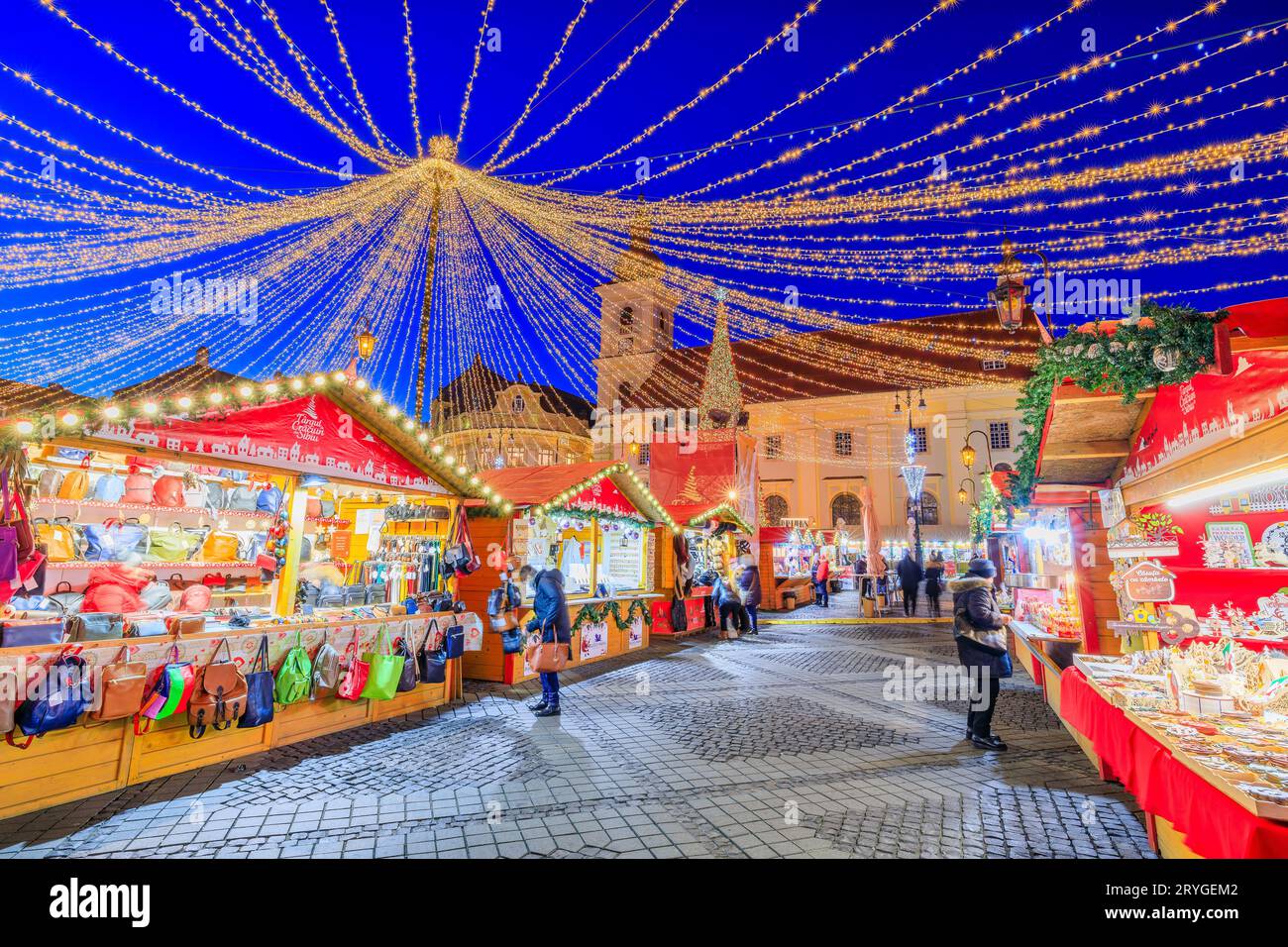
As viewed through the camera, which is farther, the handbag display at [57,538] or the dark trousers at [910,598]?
the dark trousers at [910,598]

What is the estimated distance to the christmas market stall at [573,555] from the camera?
8.32 meters

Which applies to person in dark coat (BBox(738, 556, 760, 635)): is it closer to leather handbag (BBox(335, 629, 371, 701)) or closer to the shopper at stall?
the shopper at stall

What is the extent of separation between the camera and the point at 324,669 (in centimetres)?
559

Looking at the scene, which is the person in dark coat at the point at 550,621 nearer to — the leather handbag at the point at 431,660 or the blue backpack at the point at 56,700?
the leather handbag at the point at 431,660

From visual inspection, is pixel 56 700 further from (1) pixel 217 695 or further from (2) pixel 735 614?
(2) pixel 735 614

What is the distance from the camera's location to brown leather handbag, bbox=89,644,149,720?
13.6 ft

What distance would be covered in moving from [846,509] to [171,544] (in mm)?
35343

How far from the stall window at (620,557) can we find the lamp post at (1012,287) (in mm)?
7294

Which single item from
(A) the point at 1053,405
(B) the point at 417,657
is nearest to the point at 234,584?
(B) the point at 417,657

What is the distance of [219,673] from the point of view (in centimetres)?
468

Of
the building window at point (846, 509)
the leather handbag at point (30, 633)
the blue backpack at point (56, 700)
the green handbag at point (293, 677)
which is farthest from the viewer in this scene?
the building window at point (846, 509)

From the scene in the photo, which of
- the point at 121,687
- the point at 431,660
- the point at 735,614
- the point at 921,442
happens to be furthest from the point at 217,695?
the point at 921,442

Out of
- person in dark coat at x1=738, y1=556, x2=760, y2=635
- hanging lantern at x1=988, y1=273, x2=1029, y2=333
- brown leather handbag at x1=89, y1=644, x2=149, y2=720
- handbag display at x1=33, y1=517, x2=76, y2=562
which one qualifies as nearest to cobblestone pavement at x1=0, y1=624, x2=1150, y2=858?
brown leather handbag at x1=89, y1=644, x2=149, y2=720

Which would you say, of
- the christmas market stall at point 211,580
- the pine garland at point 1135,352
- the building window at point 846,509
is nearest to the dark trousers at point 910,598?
the pine garland at point 1135,352
